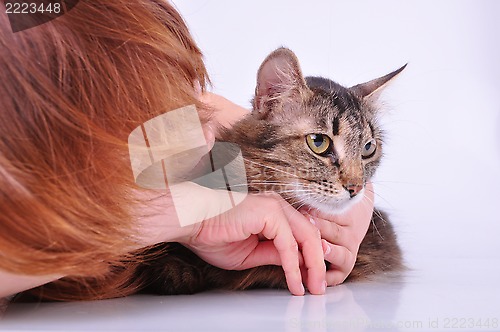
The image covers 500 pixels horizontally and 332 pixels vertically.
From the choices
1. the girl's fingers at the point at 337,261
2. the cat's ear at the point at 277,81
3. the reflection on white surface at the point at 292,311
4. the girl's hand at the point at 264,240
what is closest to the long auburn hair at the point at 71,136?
the reflection on white surface at the point at 292,311

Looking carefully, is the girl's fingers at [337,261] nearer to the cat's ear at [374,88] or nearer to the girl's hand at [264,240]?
the girl's hand at [264,240]

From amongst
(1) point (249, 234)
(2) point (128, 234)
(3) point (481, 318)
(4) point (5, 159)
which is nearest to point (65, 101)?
(4) point (5, 159)

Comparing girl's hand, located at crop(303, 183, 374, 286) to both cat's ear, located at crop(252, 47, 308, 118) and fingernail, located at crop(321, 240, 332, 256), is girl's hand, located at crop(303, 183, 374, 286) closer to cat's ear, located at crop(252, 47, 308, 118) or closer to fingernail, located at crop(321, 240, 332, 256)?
fingernail, located at crop(321, 240, 332, 256)

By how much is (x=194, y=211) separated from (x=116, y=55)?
1.03 ft

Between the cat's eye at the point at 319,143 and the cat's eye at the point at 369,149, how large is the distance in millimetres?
111

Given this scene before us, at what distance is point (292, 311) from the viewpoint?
1143 mm

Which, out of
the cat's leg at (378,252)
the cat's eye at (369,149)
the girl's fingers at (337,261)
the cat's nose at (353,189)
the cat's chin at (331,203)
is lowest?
the cat's leg at (378,252)

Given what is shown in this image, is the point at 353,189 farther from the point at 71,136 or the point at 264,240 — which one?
the point at 71,136

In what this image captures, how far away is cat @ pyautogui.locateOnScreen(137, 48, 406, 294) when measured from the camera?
136 cm

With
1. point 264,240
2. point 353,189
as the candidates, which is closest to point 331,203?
point 353,189

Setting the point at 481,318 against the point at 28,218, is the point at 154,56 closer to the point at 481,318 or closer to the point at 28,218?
the point at 28,218

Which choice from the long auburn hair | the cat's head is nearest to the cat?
the cat's head

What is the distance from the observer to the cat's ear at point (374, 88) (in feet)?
5.16

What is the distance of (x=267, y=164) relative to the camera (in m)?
1.40
